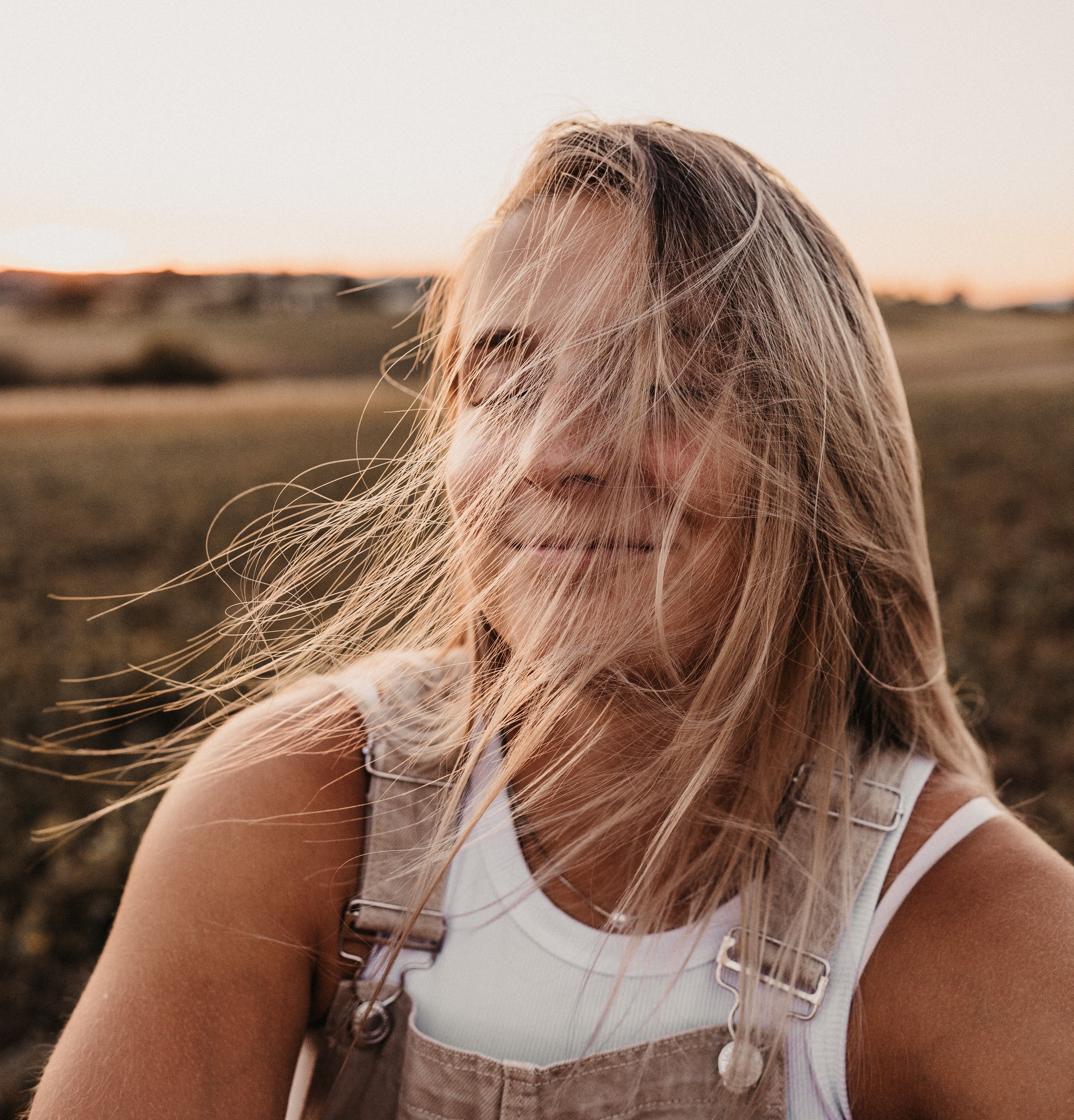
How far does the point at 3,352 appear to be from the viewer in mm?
48000

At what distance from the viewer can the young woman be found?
1247 millimetres

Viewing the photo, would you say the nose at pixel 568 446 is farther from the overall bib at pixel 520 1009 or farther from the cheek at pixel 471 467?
the overall bib at pixel 520 1009

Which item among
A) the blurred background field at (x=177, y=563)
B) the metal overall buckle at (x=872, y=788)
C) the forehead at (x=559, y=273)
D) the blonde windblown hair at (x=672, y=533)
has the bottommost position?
the blurred background field at (x=177, y=563)

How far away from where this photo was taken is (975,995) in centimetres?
120

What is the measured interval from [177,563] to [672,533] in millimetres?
9960

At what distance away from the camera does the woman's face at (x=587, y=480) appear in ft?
4.28

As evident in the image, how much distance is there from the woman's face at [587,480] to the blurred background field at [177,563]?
29 cm

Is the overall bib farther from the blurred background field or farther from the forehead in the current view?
the forehead

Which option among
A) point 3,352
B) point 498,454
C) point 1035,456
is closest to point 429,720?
point 498,454

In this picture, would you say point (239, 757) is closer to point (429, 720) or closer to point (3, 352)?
point (429, 720)

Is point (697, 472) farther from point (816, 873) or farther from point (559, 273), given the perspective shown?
point (816, 873)

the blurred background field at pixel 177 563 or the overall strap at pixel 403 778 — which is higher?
the overall strap at pixel 403 778

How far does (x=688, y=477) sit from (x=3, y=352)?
188 ft

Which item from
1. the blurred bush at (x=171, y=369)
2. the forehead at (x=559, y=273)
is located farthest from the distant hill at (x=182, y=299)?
the forehead at (x=559, y=273)
